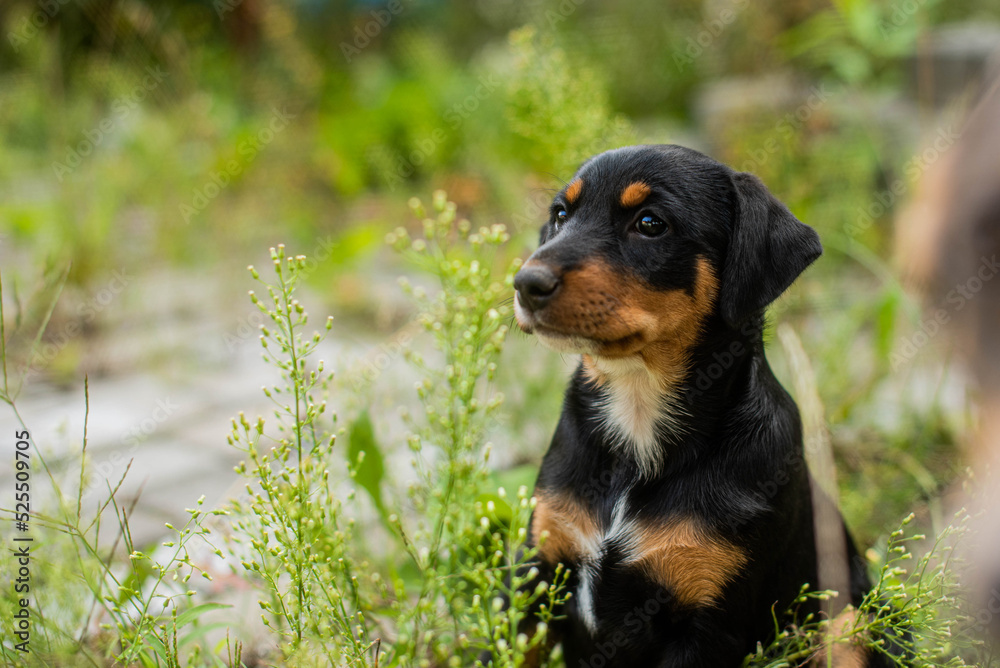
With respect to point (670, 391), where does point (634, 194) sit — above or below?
above

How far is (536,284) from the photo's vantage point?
6.64 ft

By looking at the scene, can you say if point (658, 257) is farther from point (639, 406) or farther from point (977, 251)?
point (977, 251)

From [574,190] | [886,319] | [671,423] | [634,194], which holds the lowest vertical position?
[671,423]

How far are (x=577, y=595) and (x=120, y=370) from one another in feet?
13.7

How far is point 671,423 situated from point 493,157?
14.5 feet

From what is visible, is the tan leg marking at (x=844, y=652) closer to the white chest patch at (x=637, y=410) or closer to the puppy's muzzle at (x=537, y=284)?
the white chest patch at (x=637, y=410)

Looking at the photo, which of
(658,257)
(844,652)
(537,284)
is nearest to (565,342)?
(537,284)

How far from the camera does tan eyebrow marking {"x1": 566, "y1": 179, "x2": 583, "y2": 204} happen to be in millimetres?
2385

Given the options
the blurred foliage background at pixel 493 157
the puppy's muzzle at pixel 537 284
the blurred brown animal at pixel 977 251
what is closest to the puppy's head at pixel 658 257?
the puppy's muzzle at pixel 537 284

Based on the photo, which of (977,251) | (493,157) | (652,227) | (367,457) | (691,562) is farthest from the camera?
(493,157)

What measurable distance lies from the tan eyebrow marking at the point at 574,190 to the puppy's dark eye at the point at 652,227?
0.25 metres

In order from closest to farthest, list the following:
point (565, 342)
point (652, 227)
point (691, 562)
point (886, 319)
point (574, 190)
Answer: point (691, 562) → point (565, 342) → point (652, 227) → point (574, 190) → point (886, 319)

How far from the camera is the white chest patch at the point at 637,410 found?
2197 mm

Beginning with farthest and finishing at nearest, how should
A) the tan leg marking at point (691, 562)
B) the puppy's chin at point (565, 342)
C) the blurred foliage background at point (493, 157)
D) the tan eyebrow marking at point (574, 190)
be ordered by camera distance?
the blurred foliage background at point (493, 157) < the tan eyebrow marking at point (574, 190) < the puppy's chin at point (565, 342) < the tan leg marking at point (691, 562)
